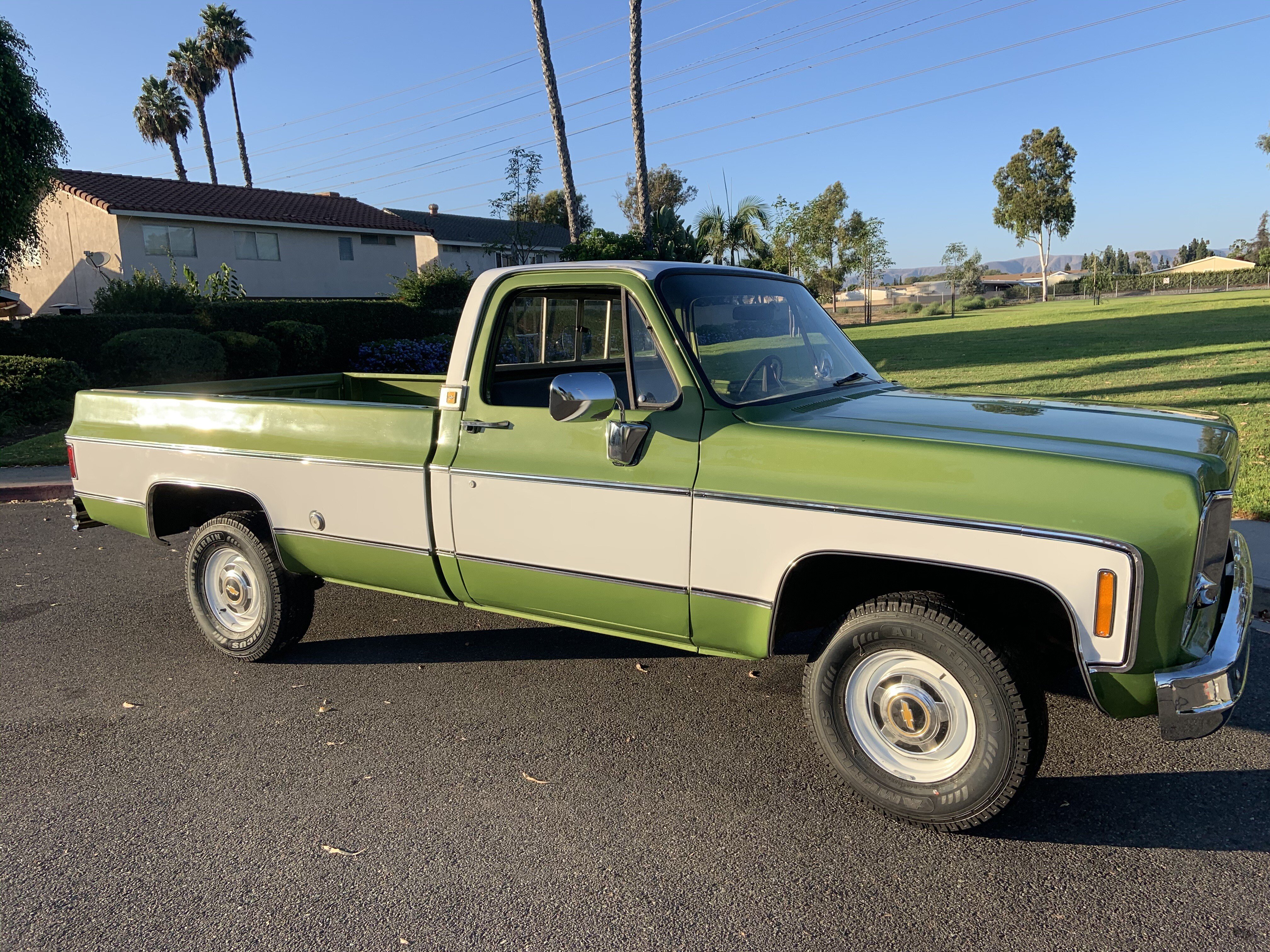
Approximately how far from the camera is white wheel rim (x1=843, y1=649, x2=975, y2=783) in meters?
3.17

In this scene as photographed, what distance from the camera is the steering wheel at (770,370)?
12.4 feet

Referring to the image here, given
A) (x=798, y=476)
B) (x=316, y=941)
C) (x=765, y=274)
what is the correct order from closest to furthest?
1. (x=316, y=941)
2. (x=798, y=476)
3. (x=765, y=274)

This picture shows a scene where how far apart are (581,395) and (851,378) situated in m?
1.57

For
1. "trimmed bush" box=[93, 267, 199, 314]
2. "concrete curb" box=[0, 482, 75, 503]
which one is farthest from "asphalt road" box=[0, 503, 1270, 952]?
"trimmed bush" box=[93, 267, 199, 314]

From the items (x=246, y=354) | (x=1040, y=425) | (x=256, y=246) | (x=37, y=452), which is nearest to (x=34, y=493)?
(x=37, y=452)

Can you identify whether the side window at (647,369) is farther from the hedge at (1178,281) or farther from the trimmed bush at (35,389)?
the hedge at (1178,281)

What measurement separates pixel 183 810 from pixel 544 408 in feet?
6.85

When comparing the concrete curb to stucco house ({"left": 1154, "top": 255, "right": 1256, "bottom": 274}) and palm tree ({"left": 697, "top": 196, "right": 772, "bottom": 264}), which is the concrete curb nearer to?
palm tree ({"left": 697, "top": 196, "right": 772, "bottom": 264})

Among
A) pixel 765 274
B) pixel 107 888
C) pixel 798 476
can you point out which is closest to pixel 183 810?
pixel 107 888

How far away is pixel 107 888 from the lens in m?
2.99

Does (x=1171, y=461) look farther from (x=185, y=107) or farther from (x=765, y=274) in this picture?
(x=185, y=107)

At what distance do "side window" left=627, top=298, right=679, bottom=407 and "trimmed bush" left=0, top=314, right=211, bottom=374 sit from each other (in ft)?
53.9

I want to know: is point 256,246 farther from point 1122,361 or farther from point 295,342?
point 1122,361

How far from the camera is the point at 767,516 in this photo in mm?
3318
